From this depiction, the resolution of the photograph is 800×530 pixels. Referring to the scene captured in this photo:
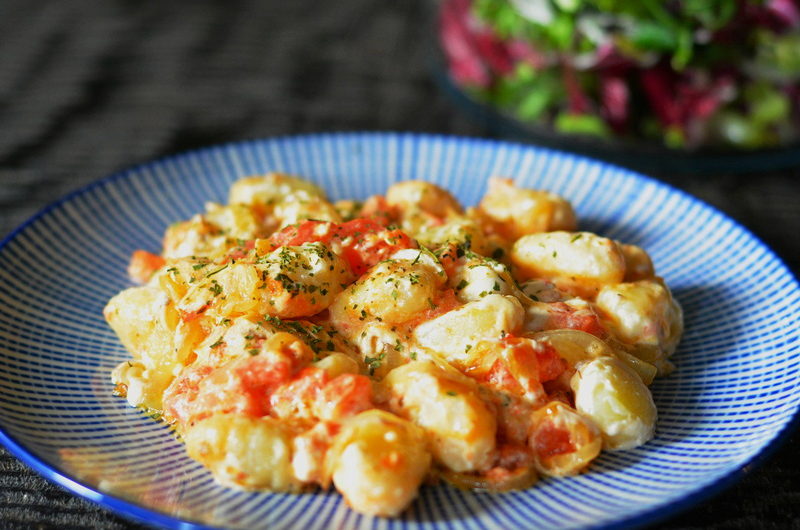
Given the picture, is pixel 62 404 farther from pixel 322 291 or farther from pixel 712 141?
pixel 712 141

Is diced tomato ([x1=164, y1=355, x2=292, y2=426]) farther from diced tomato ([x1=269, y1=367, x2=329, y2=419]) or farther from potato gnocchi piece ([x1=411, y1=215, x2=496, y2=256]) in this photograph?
potato gnocchi piece ([x1=411, y1=215, x2=496, y2=256])

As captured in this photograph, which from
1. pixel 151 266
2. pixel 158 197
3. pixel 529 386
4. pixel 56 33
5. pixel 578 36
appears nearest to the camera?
pixel 529 386

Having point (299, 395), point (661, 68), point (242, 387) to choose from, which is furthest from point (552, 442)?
point (661, 68)

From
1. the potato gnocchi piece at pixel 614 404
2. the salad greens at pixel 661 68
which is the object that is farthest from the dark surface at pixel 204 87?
the potato gnocchi piece at pixel 614 404

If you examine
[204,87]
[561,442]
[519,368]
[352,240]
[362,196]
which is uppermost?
[352,240]

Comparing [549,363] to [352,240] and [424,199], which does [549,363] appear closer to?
[352,240]

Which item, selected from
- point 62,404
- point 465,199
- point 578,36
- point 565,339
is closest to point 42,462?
point 62,404
